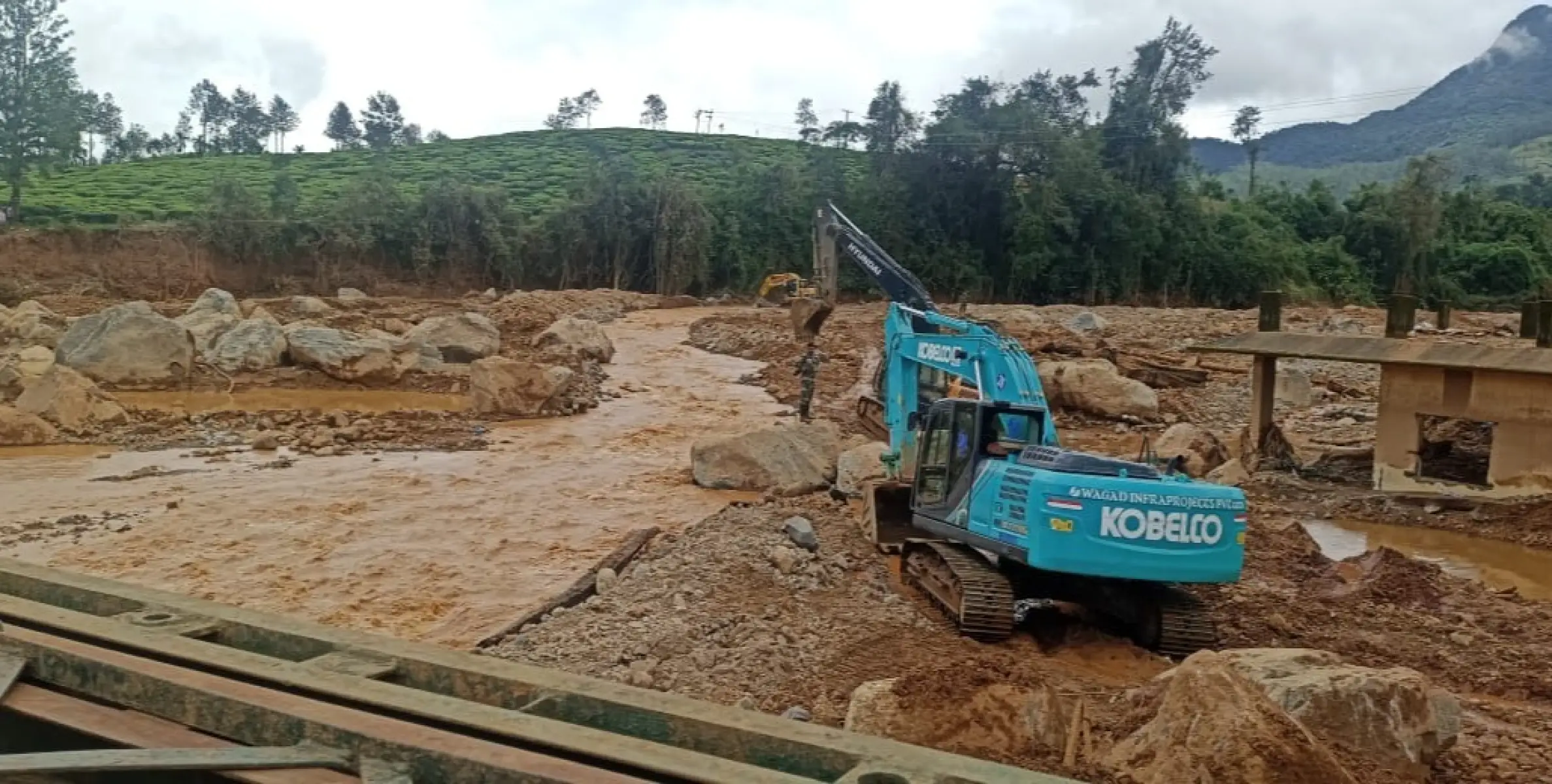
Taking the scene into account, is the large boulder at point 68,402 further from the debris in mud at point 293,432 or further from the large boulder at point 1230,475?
the large boulder at point 1230,475

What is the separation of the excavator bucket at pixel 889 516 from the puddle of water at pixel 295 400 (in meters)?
13.2

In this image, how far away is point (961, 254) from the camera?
169ft

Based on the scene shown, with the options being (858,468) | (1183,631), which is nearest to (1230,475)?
(858,468)

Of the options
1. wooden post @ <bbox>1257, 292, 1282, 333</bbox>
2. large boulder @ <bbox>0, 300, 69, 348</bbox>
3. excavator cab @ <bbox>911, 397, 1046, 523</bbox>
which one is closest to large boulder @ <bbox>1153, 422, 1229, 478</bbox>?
wooden post @ <bbox>1257, 292, 1282, 333</bbox>

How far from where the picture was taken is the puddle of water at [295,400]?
21688mm

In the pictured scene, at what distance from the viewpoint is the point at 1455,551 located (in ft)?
43.6

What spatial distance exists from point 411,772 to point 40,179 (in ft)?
231

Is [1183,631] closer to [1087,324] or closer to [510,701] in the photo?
[510,701]

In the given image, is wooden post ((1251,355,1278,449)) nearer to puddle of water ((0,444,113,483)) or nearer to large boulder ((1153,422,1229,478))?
large boulder ((1153,422,1229,478))

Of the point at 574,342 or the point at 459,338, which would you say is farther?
the point at 574,342

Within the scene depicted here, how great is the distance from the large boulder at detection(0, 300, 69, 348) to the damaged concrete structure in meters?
23.5

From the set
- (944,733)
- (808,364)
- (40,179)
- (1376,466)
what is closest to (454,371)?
(808,364)

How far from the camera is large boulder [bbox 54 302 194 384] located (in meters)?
22.6

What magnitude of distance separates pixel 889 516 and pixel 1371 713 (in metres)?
6.23
